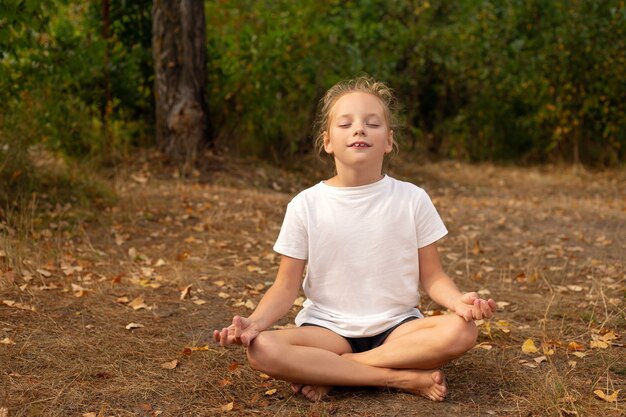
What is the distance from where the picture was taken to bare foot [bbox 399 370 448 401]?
3.01 metres

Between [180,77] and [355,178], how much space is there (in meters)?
5.52

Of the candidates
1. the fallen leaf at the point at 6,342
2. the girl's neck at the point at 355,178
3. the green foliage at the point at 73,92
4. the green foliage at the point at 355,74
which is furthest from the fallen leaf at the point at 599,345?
the green foliage at the point at 73,92

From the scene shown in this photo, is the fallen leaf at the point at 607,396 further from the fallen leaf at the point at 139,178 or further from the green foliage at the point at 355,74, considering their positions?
the fallen leaf at the point at 139,178

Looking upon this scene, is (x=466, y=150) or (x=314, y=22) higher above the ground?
(x=314, y=22)

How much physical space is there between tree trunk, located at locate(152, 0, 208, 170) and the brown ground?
325 millimetres

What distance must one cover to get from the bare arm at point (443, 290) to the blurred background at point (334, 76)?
3.82 metres

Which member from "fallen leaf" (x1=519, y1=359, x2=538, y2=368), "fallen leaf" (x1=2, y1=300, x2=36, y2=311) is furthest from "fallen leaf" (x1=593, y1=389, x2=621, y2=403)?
"fallen leaf" (x1=2, y1=300, x2=36, y2=311)

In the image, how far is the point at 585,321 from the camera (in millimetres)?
4188

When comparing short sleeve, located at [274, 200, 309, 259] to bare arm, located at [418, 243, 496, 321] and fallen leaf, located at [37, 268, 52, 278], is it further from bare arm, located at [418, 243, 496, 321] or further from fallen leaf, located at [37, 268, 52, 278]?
fallen leaf, located at [37, 268, 52, 278]

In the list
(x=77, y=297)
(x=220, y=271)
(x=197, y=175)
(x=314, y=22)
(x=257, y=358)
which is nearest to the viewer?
(x=257, y=358)

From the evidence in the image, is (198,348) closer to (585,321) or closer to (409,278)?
(409,278)

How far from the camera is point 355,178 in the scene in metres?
3.20

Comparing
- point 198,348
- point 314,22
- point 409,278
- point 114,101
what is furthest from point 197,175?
point 409,278

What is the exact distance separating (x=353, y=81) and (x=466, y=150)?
9094 mm
